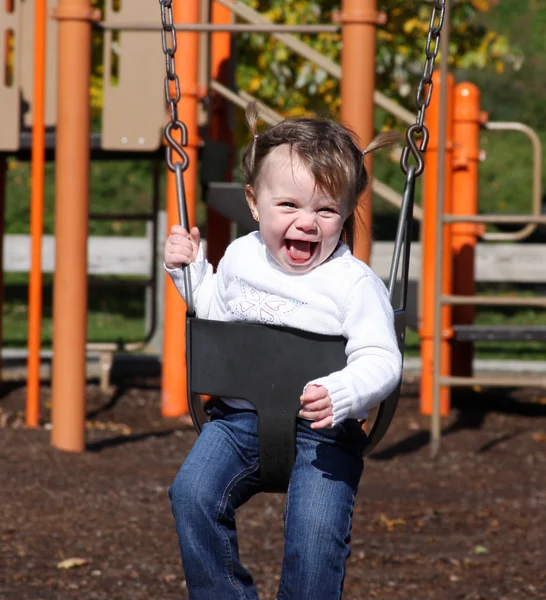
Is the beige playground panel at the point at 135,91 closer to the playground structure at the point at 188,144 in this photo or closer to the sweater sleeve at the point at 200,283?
the playground structure at the point at 188,144

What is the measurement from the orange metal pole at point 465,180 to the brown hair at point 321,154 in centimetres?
496

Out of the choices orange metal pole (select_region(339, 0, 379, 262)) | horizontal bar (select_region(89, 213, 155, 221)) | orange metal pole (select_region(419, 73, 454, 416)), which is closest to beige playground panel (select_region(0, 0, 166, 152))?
horizontal bar (select_region(89, 213, 155, 221))

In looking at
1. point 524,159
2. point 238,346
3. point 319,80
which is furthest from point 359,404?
point 524,159

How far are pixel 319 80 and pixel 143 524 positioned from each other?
28.1 feet

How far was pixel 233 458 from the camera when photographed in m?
2.71

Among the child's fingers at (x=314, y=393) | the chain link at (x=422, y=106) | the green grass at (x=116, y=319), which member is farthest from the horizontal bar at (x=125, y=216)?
the child's fingers at (x=314, y=393)

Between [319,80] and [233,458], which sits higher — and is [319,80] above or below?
above

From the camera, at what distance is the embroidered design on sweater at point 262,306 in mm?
2660

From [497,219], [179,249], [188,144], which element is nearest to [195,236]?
[179,249]

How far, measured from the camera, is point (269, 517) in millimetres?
5141

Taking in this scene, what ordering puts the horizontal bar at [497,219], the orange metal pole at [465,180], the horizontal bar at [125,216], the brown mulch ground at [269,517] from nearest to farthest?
1. the brown mulch ground at [269,517]
2. the horizontal bar at [497,219]
3. the orange metal pole at [465,180]
4. the horizontal bar at [125,216]

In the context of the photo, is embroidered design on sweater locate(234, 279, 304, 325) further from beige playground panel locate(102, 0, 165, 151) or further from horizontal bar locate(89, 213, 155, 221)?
horizontal bar locate(89, 213, 155, 221)

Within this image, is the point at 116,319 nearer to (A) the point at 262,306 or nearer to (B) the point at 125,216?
(B) the point at 125,216

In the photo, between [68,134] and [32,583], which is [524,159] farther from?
[32,583]
